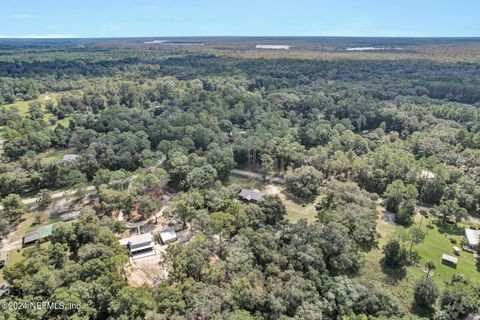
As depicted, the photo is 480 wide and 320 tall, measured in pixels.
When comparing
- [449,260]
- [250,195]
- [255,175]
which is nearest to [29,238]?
[250,195]

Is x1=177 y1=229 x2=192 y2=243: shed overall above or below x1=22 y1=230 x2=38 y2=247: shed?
below

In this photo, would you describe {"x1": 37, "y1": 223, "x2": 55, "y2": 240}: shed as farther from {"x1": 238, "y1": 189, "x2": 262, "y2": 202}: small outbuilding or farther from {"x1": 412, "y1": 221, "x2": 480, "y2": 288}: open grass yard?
{"x1": 412, "y1": 221, "x2": 480, "y2": 288}: open grass yard

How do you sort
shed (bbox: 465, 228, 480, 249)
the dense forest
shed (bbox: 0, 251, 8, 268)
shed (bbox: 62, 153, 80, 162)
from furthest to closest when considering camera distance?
shed (bbox: 62, 153, 80, 162)
shed (bbox: 465, 228, 480, 249)
shed (bbox: 0, 251, 8, 268)
the dense forest

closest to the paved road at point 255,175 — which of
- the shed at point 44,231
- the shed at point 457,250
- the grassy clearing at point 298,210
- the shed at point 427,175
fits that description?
the grassy clearing at point 298,210

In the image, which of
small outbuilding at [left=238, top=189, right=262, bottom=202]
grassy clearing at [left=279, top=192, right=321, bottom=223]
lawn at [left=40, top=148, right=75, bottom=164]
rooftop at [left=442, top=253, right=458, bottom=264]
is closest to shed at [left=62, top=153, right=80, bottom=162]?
lawn at [left=40, top=148, right=75, bottom=164]

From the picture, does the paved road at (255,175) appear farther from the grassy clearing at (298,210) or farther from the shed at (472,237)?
the shed at (472,237)

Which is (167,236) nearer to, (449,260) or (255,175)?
(255,175)
